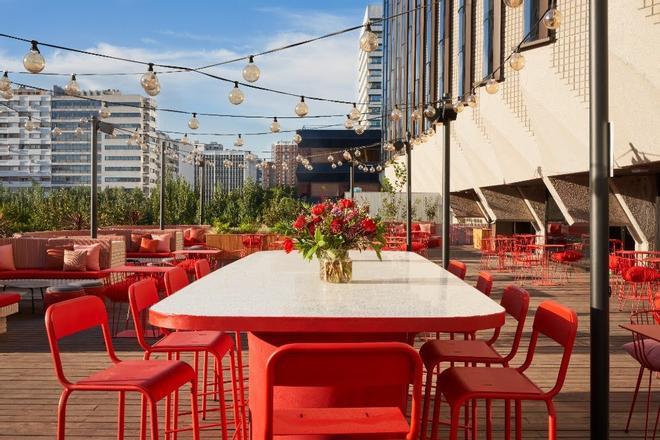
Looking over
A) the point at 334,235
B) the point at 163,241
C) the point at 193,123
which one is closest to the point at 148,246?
the point at 163,241

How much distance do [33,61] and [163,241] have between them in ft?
26.9

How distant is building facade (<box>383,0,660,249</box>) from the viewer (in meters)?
8.45

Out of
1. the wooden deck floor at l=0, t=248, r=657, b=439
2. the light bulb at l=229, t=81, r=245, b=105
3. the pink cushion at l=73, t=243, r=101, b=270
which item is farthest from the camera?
the pink cushion at l=73, t=243, r=101, b=270

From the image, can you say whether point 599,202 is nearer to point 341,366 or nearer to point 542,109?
point 341,366

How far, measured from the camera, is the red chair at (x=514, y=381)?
91.7 inches

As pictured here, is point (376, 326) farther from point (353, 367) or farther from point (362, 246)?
point (362, 246)

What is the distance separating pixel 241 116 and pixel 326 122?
2798mm

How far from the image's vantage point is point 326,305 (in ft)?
8.16

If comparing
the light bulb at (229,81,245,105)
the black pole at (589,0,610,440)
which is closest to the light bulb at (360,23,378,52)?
the light bulb at (229,81,245,105)

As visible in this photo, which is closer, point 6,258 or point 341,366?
point 341,366

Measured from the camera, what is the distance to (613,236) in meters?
13.7

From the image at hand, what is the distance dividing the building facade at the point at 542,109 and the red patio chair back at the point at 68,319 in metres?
2.92

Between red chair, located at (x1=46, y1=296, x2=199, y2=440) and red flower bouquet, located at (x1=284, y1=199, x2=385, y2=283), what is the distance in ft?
3.07

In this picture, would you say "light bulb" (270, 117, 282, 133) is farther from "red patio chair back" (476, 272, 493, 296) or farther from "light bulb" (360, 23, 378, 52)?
"red patio chair back" (476, 272, 493, 296)
